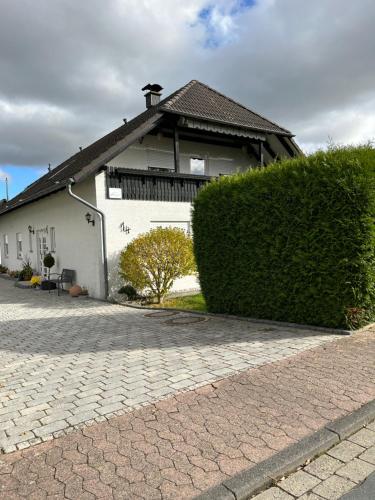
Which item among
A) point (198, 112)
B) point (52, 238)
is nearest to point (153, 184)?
point (198, 112)

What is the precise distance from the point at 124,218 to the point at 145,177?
152cm

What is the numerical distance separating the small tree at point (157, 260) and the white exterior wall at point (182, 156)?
3.48 m

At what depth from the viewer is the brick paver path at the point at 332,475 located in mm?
2521

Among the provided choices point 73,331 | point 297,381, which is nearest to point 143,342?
point 73,331

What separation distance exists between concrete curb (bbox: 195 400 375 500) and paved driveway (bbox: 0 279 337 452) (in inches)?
56.6

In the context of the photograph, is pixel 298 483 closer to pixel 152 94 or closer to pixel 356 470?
pixel 356 470

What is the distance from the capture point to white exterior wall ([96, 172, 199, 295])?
1139cm

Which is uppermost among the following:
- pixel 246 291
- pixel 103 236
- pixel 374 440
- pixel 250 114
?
pixel 250 114

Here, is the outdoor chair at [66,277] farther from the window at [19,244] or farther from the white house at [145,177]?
the window at [19,244]

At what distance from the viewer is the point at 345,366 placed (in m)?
4.62

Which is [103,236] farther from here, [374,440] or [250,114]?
[374,440]

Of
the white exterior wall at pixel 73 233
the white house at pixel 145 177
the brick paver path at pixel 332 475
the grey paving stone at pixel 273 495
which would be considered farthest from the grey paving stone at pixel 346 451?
the white exterior wall at pixel 73 233

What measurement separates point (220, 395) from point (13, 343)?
4423mm

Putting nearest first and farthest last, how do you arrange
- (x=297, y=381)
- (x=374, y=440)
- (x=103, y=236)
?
(x=374, y=440) < (x=297, y=381) < (x=103, y=236)
